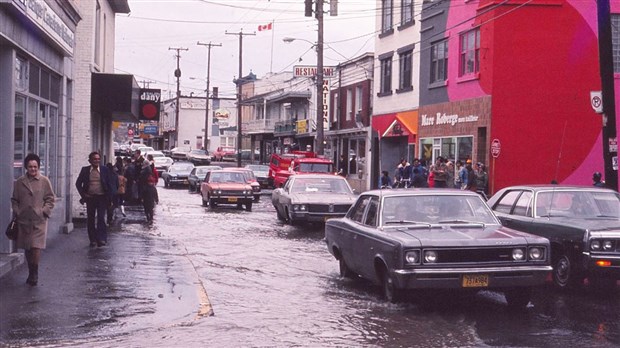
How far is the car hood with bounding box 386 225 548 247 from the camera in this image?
9.96 meters

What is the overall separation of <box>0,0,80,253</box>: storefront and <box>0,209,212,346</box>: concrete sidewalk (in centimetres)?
124

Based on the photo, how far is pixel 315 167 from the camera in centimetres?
3488

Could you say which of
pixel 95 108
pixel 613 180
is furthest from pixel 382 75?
pixel 613 180

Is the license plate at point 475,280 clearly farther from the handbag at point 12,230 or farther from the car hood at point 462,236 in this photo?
the handbag at point 12,230

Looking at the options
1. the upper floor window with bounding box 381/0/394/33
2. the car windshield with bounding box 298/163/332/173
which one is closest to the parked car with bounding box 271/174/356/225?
the car windshield with bounding box 298/163/332/173

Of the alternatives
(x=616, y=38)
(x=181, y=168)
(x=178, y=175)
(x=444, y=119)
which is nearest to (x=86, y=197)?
(x=444, y=119)

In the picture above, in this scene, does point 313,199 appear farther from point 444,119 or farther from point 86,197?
point 444,119

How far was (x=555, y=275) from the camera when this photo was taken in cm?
1220

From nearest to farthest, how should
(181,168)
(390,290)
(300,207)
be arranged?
(390,290)
(300,207)
(181,168)

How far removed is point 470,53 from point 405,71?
8.04 m

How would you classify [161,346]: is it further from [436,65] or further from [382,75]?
[382,75]

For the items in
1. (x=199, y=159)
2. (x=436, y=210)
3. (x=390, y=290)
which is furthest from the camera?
(x=199, y=159)

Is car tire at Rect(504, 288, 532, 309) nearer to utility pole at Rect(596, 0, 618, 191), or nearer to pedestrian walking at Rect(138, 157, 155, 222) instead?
utility pole at Rect(596, 0, 618, 191)

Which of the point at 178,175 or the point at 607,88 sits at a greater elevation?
the point at 607,88
